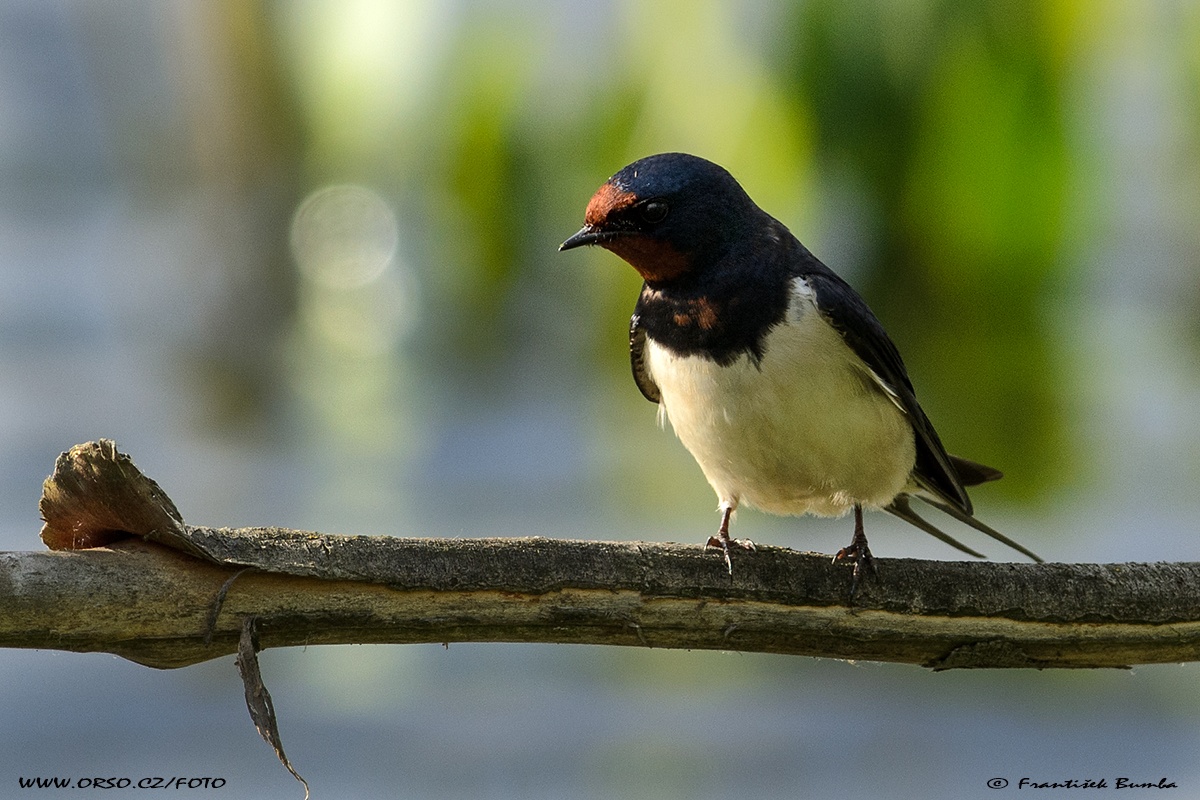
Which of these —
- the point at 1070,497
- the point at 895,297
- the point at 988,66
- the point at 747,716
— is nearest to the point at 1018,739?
the point at 747,716

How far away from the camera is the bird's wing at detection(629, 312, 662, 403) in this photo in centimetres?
183

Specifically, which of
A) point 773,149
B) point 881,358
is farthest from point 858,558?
point 773,149

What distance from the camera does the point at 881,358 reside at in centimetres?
174

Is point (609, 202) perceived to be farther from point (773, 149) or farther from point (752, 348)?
point (773, 149)

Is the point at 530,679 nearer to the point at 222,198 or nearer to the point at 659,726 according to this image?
the point at 659,726

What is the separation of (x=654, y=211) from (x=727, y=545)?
0.47 meters

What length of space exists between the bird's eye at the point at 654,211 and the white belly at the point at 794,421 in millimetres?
161

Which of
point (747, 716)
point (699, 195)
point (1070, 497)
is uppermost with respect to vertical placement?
point (699, 195)

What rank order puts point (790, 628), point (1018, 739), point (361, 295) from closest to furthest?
point (790, 628) → point (1018, 739) → point (361, 295)

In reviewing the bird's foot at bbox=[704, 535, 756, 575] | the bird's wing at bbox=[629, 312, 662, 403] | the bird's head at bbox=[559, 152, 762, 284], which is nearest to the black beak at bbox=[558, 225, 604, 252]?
the bird's head at bbox=[559, 152, 762, 284]

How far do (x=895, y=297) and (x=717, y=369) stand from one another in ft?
10.4

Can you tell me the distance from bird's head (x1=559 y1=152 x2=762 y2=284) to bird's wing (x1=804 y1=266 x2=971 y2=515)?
0.13 meters

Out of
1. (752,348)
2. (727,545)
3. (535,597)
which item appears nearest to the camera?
(535,597)

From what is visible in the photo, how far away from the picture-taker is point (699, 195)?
5.61 ft
